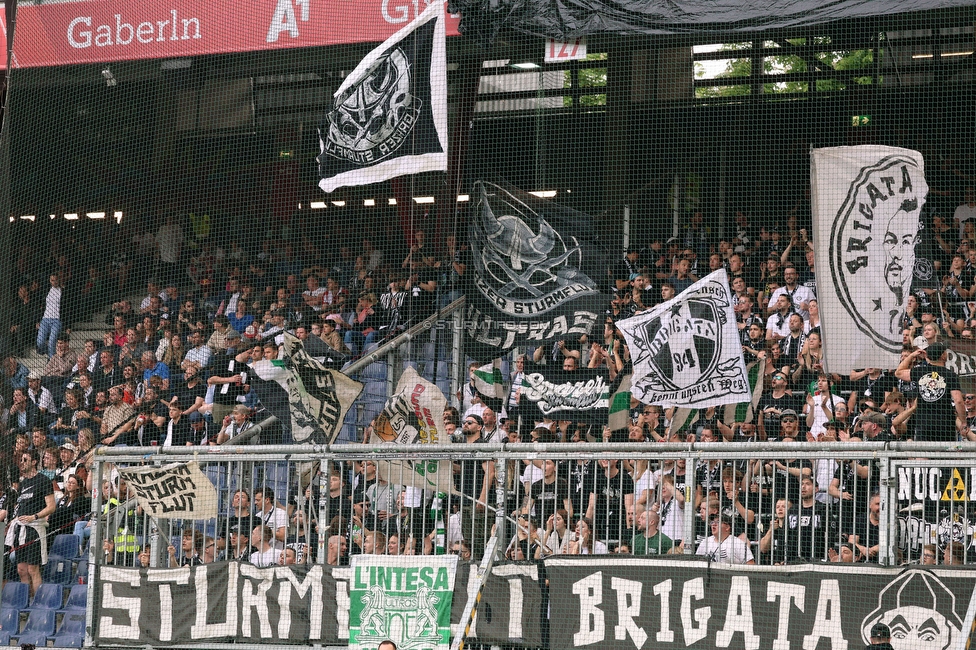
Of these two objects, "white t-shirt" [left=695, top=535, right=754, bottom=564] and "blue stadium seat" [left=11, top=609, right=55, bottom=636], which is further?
"blue stadium seat" [left=11, top=609, right=55, bottom=636]

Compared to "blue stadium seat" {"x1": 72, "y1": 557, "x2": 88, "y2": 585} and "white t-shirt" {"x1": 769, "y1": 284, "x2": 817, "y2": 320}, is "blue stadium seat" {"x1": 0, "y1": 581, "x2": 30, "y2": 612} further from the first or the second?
"white t-shirt" {"x1": 769, "y1": 284, "x2": 817, "y2": 320}

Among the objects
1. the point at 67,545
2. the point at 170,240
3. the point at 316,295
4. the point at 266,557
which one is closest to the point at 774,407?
the point at 266,557

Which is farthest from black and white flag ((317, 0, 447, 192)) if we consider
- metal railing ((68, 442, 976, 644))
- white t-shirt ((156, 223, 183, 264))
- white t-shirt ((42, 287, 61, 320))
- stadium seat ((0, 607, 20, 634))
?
white t-shirt ((42, 287, 61, 320))

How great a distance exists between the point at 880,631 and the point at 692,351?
310 cm

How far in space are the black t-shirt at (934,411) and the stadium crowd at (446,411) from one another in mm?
12

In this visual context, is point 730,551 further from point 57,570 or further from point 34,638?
point 57,570

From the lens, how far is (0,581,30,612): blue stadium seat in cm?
1181

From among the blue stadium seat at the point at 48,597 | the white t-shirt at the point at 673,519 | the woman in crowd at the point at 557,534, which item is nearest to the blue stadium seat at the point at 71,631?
the blue stadium seat at the point at 48,597

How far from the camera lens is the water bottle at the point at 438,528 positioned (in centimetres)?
900

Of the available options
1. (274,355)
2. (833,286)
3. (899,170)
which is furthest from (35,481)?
(899,170)

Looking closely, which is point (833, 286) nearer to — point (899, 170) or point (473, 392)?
point (899, 170)

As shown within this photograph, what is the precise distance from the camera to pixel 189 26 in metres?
12.9

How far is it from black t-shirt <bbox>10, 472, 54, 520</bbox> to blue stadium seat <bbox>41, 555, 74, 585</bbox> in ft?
1.72

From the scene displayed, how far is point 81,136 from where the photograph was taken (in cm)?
1516
